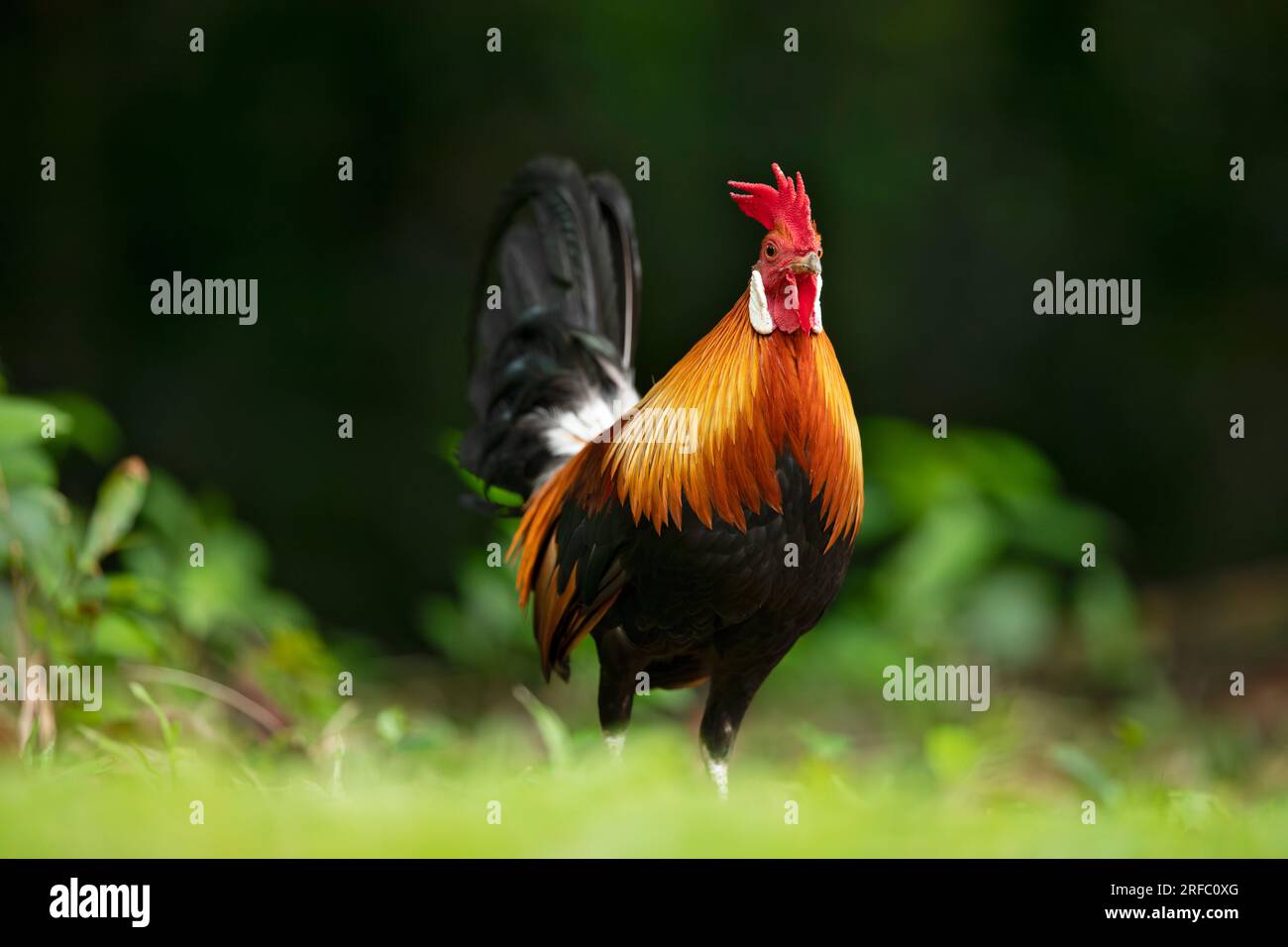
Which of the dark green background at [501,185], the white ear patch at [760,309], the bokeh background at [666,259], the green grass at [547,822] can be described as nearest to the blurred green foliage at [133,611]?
the bokeh background at [666,259]

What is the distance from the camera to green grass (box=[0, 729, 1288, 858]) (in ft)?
8.21

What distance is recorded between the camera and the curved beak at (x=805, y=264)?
3.30 m

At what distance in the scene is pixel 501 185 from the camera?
6883mm

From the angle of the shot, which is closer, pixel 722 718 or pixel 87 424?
pixel 722 718

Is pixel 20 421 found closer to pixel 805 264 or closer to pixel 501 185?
pixel 805 264

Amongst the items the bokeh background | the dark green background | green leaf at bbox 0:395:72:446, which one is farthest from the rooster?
the dark green background

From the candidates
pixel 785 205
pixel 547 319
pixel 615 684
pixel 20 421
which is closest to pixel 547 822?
pixel 615 684

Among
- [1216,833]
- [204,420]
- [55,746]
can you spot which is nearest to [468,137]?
[204,420]

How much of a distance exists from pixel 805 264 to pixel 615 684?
1253mm

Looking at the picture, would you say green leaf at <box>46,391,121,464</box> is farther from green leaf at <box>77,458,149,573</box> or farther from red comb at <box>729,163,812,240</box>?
red comb at <box>729,163,812,240</box>

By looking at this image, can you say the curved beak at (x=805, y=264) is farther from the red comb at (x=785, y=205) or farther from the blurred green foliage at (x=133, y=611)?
the blurred green foliage at (x=133, y=611)

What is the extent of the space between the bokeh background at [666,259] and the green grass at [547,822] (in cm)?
270

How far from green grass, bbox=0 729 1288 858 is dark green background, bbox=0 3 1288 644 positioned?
11.2 ft

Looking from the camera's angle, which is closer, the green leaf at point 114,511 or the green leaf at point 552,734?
the green leaf at point 552,734
